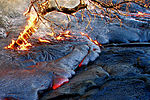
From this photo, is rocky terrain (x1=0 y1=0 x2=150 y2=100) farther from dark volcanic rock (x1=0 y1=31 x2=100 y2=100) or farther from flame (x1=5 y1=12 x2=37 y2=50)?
flame (x1=5 y1=12 x2=37 y2=50)

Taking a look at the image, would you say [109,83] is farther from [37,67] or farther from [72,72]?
[37,67]

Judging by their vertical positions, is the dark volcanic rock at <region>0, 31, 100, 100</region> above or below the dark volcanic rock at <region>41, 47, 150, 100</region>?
above

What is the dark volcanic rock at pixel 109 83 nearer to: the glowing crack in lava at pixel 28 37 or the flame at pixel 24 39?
the glowing crack in lava at pixel 28 37

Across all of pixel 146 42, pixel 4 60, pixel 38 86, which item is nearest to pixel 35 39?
pixel 4 60

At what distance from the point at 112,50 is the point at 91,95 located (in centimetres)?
279

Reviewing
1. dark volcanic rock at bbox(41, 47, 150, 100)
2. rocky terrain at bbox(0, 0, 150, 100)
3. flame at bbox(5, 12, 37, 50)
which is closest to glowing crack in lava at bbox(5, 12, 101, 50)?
flame at bbox(5, 12, 37, 50)

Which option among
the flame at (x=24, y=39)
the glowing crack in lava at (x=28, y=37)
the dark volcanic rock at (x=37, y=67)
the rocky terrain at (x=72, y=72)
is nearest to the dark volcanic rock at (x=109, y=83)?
the rocky terrain at (x=72, y=72)

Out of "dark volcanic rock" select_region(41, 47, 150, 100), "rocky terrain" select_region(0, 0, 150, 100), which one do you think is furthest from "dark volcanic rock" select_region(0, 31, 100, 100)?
"dark volcanic rock" select_region(41, 47, 150, 100)

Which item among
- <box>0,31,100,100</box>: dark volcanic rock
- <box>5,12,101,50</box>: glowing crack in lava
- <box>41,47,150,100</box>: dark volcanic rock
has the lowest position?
<box>41,47,150,100</box>: dark volcanic rock

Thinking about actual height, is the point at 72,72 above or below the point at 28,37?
below

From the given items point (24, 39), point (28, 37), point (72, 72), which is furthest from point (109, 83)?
point (28, 37)

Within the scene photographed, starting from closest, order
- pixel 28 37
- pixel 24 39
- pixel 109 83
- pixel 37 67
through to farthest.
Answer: pixel 109 83, pixel 37 67, pixel 24 39, pixel 28 37

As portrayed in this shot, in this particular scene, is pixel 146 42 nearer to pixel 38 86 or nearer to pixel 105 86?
pixel 105 86

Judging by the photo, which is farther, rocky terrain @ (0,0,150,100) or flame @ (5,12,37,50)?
flame @ (5,12,37,50)
